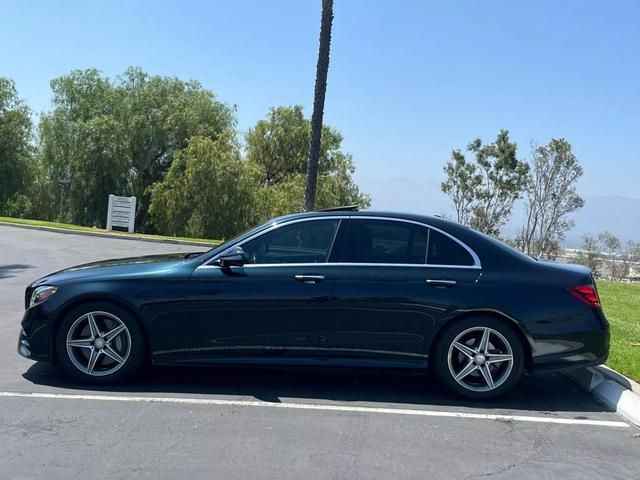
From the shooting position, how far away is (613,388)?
5785 mm

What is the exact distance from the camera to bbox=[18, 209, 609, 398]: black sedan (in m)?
5.54

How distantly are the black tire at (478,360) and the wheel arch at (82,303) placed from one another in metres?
2.58

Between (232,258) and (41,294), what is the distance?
174cm

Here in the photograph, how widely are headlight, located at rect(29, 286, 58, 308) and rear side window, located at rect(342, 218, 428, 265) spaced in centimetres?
259

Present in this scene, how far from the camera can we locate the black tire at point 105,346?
5.65 metres

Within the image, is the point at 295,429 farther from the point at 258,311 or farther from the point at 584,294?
the point at 584,294

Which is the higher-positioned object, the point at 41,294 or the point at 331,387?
the point at 41,294

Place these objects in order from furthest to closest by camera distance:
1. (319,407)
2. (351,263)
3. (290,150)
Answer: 1. (290,150)
2. (351,263)
3. (319,407)

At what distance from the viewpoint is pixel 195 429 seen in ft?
15.5

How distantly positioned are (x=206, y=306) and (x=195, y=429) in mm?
1197

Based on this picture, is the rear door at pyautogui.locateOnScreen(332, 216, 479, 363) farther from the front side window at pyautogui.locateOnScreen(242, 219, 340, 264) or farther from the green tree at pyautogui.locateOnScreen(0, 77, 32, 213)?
the green tree at pyautogui.locateOnScreen(0, 77, 32, 213)

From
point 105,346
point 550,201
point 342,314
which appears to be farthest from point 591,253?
point 105,346

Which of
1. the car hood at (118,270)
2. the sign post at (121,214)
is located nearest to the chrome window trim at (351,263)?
the car hood at (118,270)

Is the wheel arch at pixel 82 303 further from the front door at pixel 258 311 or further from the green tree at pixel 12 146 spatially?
the green tree at pixel 12 146
